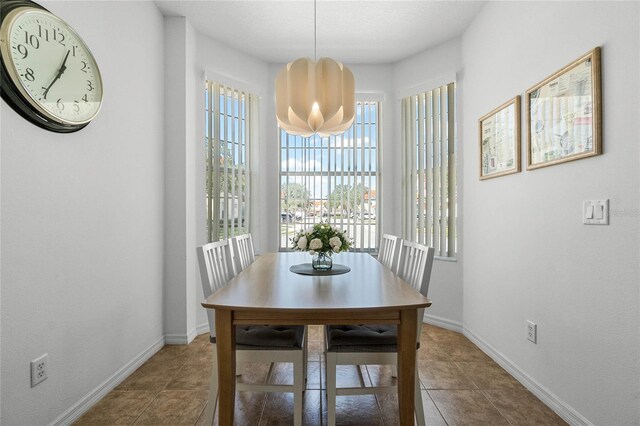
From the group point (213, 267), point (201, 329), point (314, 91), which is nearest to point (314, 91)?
point (314, 91)

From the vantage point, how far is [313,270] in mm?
2184

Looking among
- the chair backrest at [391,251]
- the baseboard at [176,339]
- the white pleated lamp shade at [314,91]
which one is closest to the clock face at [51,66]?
the white pleated lamp shade at [314,91]

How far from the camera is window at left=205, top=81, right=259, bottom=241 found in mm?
3346

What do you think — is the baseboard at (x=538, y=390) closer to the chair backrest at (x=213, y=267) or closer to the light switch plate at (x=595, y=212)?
the light switch plate at (x=595, y=212)

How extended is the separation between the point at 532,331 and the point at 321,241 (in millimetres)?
1446

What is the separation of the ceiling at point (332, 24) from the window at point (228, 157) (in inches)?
21.6

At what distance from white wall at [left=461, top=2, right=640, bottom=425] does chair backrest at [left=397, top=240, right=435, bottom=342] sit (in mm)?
748

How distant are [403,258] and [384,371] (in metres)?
0.81

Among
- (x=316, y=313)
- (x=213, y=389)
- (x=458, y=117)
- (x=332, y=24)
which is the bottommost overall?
(x=213, y=389)

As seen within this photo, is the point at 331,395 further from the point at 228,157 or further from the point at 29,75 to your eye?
the point at 228,157

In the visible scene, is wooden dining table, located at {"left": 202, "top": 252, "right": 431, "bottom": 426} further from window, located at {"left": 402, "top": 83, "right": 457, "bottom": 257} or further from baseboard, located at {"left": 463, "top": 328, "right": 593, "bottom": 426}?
window, located at {"left": 402, "top": 83, "right": 457, "bottom": 257}

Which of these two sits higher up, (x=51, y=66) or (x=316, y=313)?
(x=51, y=66)

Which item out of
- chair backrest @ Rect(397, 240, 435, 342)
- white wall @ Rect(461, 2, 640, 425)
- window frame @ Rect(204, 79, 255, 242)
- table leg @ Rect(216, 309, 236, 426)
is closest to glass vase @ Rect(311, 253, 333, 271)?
chair backrest @ Rect(397, 240, 435, 342)

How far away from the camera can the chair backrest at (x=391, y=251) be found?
8.11ft
